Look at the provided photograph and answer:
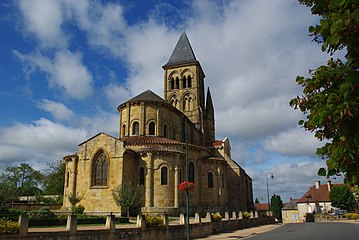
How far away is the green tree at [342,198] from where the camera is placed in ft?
202

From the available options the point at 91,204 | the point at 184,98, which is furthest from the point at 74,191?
the point at 184,98

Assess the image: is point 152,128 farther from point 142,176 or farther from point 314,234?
point 314,234

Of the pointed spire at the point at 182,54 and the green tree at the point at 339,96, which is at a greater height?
the pointed spire at the point at 182,54

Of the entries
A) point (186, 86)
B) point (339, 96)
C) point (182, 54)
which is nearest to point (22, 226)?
point (339, 96)

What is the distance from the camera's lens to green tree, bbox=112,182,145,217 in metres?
29.2

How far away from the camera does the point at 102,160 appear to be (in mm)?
33156

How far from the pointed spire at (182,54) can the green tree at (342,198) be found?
129ft

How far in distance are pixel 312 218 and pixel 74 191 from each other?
4737cm

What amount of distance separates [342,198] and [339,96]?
66.8 metres

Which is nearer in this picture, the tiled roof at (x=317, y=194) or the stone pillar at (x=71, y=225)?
the stone pillar at (x=71, y=225)

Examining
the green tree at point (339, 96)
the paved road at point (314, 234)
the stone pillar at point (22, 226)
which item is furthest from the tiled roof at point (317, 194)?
the green tree at point (339, 96)

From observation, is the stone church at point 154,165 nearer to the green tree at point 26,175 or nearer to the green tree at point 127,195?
the green tree at point 127,195

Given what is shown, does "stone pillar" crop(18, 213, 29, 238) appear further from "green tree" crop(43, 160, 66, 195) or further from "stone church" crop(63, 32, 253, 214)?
"green tree" crop(43, 160, 66, 195)

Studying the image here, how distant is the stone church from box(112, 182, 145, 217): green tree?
1.19 m
